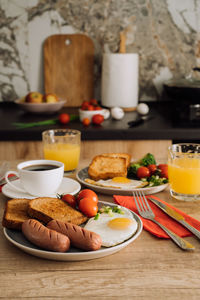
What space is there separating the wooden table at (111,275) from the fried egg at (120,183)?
14.8 inches

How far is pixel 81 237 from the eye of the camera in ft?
2.84

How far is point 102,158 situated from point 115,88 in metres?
1.54

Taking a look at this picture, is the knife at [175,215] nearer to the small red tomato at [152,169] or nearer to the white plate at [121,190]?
the white plate at [121,190]

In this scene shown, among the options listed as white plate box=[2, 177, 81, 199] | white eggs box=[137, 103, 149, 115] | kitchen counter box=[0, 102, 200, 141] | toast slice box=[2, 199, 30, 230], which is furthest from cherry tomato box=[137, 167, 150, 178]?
white eggs box=[137, 103, 149, 115]

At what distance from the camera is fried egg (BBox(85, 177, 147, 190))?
1.32m

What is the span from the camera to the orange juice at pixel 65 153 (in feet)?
5.22

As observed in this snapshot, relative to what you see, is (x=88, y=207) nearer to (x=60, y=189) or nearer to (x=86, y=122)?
(x=60, y=189)

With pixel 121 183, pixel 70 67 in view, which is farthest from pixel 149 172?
pixel 70 67

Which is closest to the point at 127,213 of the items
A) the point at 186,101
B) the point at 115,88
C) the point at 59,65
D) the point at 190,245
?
the point at 190,245

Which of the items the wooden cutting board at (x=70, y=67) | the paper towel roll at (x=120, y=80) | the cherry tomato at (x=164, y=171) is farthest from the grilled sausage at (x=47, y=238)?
the wooden cutting board at (x=70, y=67)

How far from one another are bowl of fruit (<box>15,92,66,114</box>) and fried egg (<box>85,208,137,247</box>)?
6.19ft

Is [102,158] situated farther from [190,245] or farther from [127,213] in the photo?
[190,245]

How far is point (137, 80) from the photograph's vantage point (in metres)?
3.06

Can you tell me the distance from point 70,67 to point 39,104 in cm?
56
